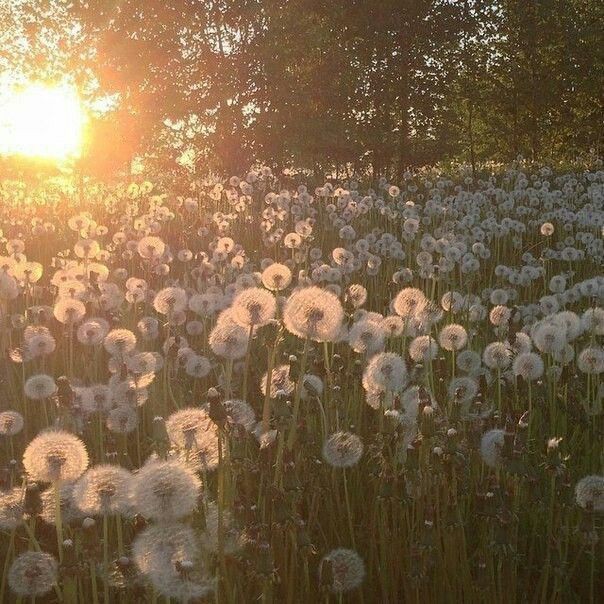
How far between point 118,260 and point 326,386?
476 centimetres

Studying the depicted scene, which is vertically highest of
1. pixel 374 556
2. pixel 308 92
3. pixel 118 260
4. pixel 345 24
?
pixel 345 24

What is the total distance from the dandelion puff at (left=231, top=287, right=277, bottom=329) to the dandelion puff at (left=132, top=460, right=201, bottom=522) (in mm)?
640

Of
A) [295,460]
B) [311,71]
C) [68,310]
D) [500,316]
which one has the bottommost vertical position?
[295,460]

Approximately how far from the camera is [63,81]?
25.8 meters

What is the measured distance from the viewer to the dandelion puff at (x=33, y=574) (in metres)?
1.95

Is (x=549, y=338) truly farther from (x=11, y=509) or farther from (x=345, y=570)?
(x=11, y=509)

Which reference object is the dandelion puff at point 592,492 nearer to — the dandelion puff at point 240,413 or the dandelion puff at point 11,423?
the dandelion puff at point 240,413

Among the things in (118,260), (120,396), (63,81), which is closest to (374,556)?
(120,396)

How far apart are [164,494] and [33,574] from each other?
0.44 meters

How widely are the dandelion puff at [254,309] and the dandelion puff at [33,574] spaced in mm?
865

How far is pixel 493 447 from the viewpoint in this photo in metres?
2.46

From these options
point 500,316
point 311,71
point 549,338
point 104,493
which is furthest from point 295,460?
point 311,71

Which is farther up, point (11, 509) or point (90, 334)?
point (90, 334)

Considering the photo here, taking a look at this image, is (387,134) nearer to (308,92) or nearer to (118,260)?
(308,92)
